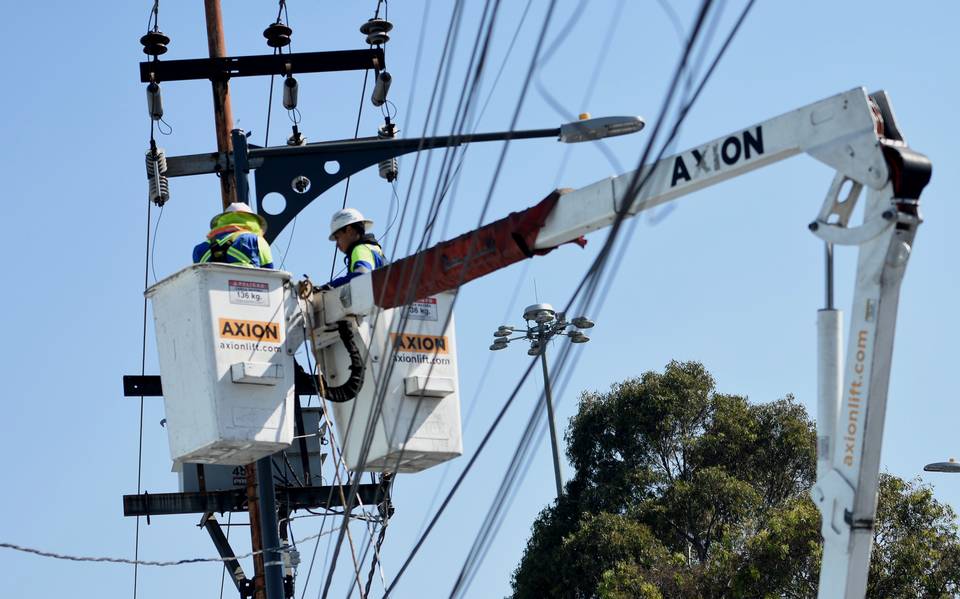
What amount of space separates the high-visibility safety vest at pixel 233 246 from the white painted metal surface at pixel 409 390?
0.64 m

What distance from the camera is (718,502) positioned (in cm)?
Result: 3209

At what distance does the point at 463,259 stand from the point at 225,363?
6.32ft

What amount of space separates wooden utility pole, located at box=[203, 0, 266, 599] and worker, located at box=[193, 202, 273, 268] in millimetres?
3991

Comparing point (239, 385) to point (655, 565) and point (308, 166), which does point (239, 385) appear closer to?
point (308, 166)

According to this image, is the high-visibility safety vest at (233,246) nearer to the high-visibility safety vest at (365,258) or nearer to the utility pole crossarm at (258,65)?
the high-visibility safety vest at (365,258)

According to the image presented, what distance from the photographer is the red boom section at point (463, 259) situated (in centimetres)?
1092

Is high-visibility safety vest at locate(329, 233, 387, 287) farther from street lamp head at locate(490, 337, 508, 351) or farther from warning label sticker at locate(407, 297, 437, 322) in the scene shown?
street lamp head at locate(490, 337, 508, 351)

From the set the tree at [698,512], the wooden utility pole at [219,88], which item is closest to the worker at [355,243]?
the wooden utility pole at [219,88]

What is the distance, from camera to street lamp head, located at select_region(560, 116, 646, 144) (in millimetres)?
12312

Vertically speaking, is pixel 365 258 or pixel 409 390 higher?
pixel 365 258

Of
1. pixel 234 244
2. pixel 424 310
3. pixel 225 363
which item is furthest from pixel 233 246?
pixel 424 310

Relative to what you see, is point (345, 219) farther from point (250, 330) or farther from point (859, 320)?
point (859, 320)

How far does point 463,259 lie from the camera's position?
11.5m

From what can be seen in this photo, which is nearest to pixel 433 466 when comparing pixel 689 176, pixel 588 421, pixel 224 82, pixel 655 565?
pixel 689 176
